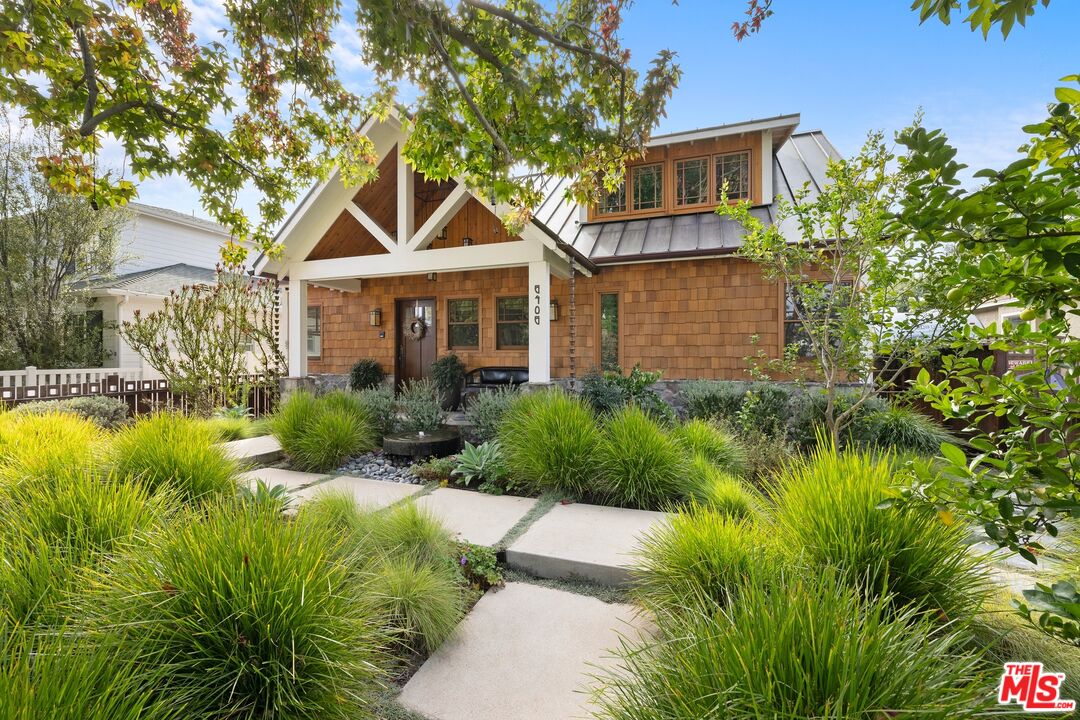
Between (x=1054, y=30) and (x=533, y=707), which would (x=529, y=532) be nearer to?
(x=533, y=707)

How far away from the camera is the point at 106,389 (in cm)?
842

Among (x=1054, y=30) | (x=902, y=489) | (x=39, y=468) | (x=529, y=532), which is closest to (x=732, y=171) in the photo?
(x=1054, y=30)

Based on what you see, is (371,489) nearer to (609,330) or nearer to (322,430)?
(322,430)

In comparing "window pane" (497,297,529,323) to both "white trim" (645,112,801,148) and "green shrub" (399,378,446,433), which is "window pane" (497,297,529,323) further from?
"white trim" (645,112,801,148)

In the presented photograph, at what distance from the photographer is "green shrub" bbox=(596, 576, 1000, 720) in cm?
132

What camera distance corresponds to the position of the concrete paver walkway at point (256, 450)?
603cm

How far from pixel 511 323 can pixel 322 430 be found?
5127 millimetres

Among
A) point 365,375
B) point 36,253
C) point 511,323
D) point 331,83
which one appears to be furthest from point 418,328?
point 36,253

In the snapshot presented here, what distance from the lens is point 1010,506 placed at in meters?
1.20

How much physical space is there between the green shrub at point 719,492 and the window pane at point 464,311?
706 cm

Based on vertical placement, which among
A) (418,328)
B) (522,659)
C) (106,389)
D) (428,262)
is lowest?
(522,659)

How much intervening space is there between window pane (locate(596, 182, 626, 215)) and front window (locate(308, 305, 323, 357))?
7.43 metres

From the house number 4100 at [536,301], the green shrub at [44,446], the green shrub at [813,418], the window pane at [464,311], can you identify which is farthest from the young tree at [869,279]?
the window pane at [464,311]

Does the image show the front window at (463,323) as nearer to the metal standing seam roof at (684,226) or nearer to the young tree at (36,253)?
the metal standing seam roof at (684,226)
